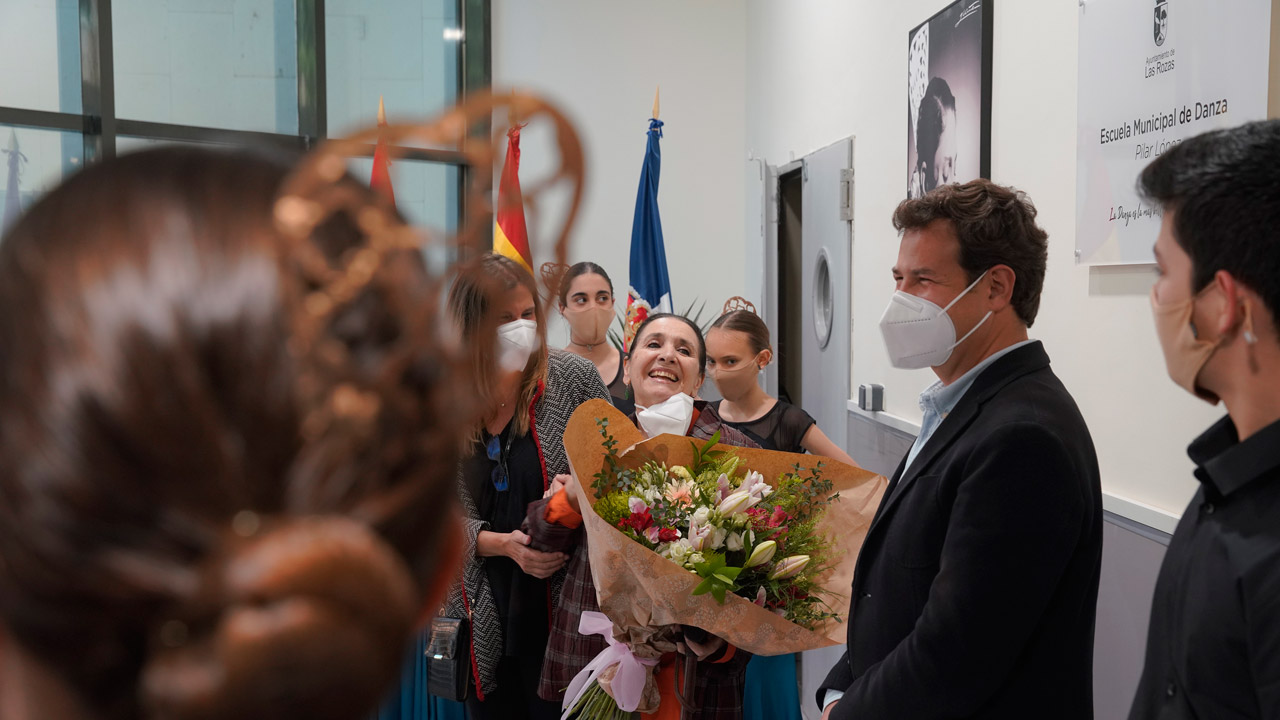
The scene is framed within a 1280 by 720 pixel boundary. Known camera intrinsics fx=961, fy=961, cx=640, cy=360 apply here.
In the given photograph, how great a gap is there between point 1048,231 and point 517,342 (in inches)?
53.4

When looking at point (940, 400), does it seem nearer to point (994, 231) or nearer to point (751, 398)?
point (994, 231)

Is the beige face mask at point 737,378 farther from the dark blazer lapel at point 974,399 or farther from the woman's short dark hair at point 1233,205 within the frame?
the woman's short dark hair at point 1233,205

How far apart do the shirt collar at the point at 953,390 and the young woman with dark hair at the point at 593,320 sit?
2.12 meters

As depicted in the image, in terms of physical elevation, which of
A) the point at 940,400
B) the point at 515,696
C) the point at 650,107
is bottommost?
the point at 515,696

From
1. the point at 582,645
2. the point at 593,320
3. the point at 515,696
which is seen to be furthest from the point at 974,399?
the point at 593,320

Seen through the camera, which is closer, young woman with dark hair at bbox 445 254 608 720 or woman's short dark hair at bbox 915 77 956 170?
young woman with dark hair at bbox 445 254 608 720

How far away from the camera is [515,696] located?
2.34 m

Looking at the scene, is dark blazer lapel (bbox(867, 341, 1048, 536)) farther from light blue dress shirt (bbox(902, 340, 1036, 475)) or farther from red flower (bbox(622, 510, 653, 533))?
red flower (bbox(622, 510, 653, 533))

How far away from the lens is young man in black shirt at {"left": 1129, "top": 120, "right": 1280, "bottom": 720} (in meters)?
1.02

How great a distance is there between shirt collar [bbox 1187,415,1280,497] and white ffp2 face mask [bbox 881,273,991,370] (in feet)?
1.94

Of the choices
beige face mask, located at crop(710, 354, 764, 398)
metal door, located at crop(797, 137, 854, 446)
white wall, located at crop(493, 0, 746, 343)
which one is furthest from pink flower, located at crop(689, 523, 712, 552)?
white wall, located at crop(493, 0, 746, 343)

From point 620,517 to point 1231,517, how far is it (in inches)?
45.7

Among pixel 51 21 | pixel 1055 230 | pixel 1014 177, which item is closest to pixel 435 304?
pixel 1055 230

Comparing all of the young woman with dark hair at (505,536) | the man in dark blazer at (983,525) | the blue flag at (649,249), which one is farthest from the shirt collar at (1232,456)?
the blue flag at (649,249)
